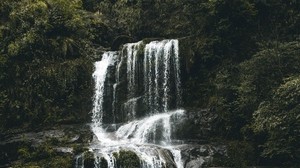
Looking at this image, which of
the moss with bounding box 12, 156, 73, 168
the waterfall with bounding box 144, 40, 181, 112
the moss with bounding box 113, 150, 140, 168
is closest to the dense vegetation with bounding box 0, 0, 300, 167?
the waterfall with bounding box 144, 40, 181, 112

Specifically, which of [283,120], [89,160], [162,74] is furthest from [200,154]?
[162,74]

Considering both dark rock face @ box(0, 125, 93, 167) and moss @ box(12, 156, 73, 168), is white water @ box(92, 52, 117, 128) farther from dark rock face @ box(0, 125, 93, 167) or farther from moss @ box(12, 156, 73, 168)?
moss @ box(12, 156, 73, 168)

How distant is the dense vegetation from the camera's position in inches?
725

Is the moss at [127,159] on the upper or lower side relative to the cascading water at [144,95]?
lower

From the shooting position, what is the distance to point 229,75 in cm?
2075

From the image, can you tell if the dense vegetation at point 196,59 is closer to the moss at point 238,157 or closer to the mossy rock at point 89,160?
the moss at point 238,157

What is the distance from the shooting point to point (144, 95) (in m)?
23.1

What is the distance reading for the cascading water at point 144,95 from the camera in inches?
817

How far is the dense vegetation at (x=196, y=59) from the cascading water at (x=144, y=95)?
739mm

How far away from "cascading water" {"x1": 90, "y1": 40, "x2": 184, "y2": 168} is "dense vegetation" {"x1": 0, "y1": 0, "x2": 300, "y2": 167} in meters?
0.74

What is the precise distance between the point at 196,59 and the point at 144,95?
312 centimetres

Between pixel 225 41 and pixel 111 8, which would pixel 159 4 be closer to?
pixel 111 8

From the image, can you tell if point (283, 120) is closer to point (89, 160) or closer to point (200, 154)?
point (200, 154)

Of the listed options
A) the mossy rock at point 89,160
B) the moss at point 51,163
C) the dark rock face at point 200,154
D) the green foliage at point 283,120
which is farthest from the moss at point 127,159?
the green foliage at point 283,120
